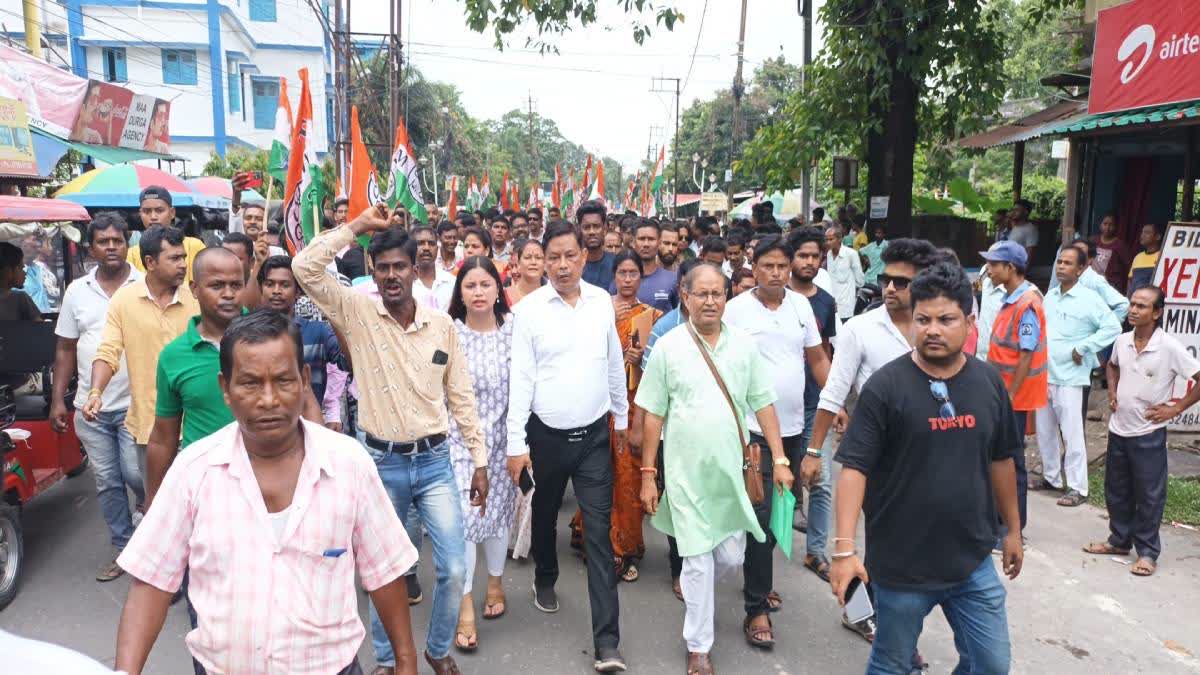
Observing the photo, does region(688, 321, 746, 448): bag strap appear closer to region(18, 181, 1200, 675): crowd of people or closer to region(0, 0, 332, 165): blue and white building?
region(18, 181, 1200, 675): crowd of people

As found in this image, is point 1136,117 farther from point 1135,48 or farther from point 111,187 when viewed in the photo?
point 111,187

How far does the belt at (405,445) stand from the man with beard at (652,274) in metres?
2.88

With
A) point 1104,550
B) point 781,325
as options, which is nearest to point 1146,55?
point 1104,550

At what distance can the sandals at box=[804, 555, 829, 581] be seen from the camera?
5.14m

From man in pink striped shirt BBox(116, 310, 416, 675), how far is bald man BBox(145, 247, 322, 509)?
126cm

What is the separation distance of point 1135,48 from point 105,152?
16258 mm

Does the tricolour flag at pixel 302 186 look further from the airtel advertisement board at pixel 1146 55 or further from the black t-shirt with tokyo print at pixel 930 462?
the airtel advertisement board at pixel 1146 55

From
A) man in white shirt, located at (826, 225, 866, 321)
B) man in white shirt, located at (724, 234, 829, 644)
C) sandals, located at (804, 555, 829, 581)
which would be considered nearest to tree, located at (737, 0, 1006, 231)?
man in white shirt, located at (826, 225, 866, 321)

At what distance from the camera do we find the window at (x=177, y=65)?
34750 millimetres

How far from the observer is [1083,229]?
1305 centimetres

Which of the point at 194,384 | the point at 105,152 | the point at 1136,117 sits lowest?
the point at 194,384

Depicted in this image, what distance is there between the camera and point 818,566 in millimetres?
5172

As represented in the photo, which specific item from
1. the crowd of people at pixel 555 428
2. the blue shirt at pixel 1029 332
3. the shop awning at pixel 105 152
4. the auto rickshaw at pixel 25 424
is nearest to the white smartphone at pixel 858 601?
the crowd of people at pixel 555 428

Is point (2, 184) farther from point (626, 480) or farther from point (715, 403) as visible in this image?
point (715, 403)
